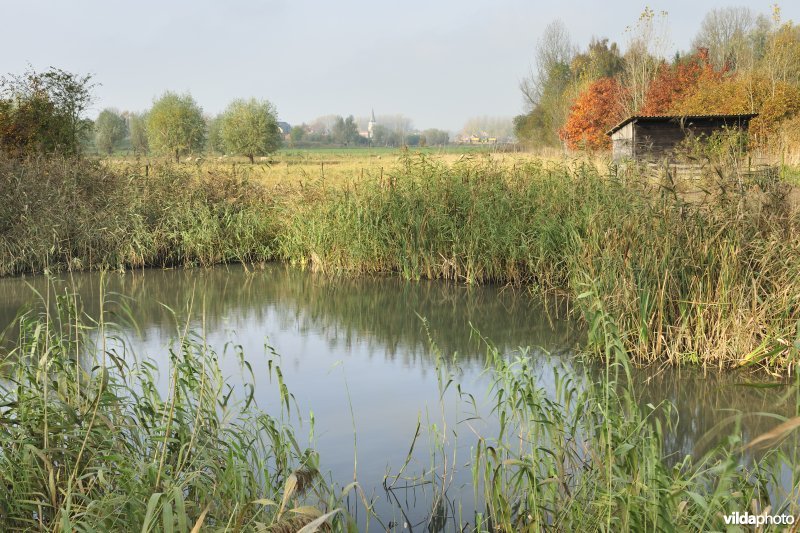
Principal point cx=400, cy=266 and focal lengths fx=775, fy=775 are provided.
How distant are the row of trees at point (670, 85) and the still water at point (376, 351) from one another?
5230 mm

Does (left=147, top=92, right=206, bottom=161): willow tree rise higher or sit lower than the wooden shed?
higher

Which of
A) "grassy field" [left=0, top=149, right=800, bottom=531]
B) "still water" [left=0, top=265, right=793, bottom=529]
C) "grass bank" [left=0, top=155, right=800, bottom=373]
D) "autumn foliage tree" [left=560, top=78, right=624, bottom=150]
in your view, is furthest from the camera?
"autumn foliage tree" [left=560, top=78, right=624, bottom=150]

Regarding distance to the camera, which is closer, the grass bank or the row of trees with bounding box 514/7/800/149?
the grass bank

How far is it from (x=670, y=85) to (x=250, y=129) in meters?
26.7

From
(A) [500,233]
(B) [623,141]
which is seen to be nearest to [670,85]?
(B) [623,141]

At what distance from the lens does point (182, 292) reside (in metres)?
11.3

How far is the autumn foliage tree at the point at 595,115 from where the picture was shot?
115ft

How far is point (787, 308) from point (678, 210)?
1358 millimetres

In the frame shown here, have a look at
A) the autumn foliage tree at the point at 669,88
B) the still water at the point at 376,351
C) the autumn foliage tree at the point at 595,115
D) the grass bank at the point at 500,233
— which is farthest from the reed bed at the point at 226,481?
the autumn foliage tree at the point at 595,115

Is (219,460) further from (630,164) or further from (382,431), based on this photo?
(630,164)

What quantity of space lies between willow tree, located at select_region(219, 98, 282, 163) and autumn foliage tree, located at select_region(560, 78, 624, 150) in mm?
20630

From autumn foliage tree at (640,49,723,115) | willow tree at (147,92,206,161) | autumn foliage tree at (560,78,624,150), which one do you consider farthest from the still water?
willow tree at (147,92,206,161)

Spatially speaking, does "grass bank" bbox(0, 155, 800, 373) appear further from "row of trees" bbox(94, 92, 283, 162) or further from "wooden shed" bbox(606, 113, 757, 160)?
"row of trees" bbox(94, 92, 283, 162)

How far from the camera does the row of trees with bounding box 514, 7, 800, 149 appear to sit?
2580cm
